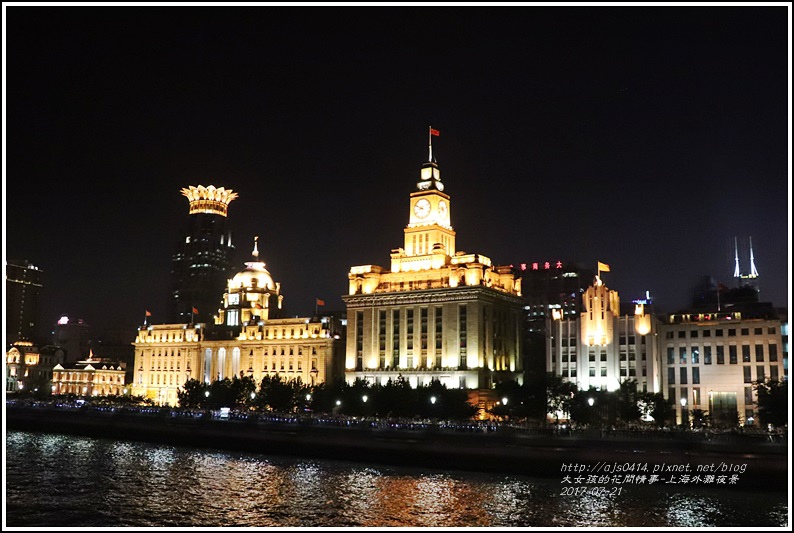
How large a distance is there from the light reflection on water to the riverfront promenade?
2.58 m

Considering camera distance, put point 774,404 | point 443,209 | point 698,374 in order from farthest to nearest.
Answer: point 443,209, point 698,374, point 774,404

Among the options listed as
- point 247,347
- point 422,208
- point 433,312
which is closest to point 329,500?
point 433,312

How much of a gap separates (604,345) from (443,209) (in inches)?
2010

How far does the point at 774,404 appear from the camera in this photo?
87.9 metres

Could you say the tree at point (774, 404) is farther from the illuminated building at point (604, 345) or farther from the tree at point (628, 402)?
the illuminated building at point (604, 345)

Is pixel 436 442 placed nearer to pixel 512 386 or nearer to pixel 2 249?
pixel 512 386

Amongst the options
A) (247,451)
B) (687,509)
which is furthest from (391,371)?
(687,509)

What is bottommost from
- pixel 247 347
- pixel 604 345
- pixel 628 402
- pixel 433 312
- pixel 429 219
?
pixel 628 402

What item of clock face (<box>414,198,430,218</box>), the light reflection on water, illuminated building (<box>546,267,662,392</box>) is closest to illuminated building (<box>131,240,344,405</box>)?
clock face (<box>414,198,430,218</box>)

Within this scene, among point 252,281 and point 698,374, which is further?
point 252,281

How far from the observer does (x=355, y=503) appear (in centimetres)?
5941

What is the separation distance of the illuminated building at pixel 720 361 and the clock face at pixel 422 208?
184 feet

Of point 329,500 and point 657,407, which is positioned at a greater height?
point 657,407

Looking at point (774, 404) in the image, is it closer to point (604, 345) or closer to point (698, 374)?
point (698, 374)
